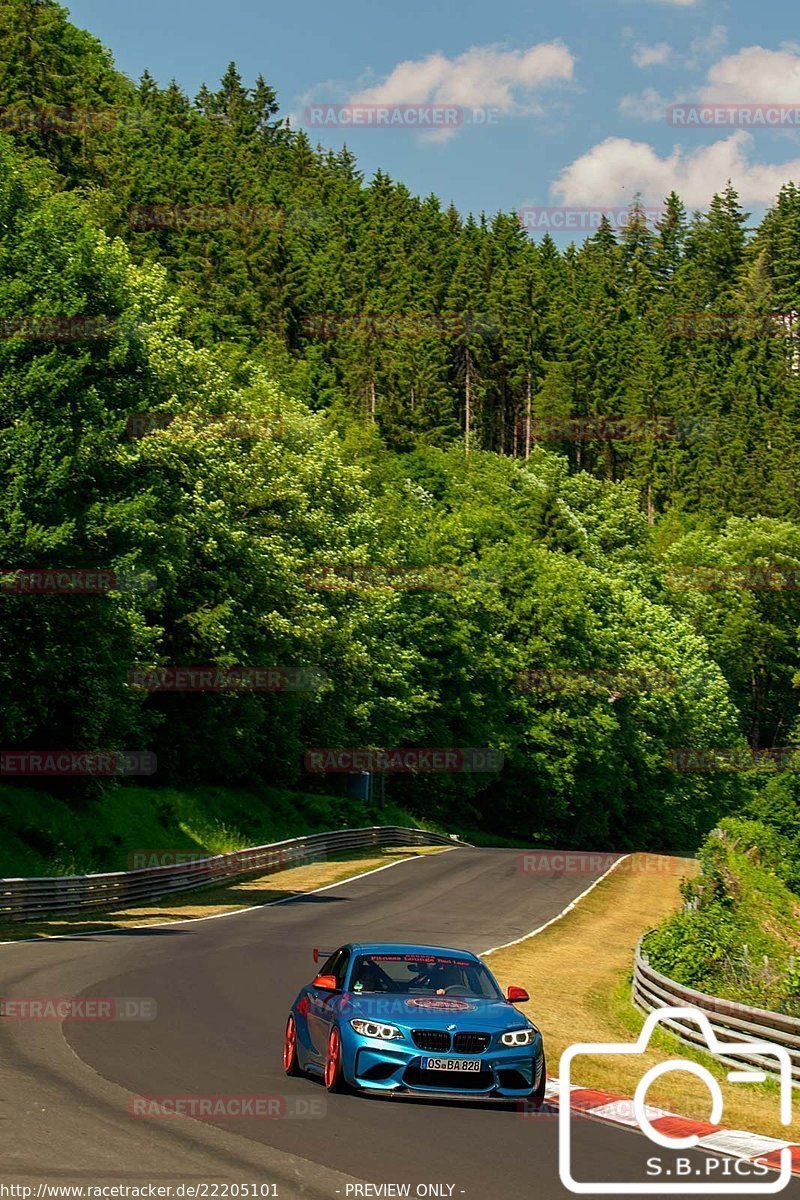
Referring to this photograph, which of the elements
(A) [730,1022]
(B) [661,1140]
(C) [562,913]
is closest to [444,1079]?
(B) [661,1140]

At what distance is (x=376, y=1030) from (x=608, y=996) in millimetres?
15116

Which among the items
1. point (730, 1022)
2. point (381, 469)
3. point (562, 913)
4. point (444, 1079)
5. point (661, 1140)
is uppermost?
point (381, 469)

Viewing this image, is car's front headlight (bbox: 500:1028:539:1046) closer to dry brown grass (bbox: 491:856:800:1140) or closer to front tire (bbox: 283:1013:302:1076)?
dry brown grass (bbox: 491:856:800:1140)

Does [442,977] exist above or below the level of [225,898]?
above

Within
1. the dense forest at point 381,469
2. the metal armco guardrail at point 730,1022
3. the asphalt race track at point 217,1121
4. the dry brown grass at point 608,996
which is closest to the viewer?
the asphalt race track at point 217,1121

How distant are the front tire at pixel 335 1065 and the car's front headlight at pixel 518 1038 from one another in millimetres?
1434

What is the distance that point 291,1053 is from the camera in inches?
564

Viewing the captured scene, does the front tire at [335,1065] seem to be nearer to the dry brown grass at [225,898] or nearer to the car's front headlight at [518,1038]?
the car's front headlight at [518,1038]

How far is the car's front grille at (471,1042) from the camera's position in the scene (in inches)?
502

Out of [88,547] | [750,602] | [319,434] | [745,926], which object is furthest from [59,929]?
[750,602]

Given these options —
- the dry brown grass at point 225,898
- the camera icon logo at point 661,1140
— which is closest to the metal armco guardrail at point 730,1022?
the camera icon logo at point 661,1140

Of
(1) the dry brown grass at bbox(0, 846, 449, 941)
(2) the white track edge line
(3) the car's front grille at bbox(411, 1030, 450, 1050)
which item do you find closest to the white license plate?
(3) the car's front grille at bbox(411, 1030, 450, 1050)

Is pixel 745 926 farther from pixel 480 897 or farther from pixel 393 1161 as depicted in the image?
pixel 393 1161

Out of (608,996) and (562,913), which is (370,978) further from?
(562,913)
